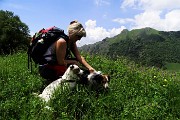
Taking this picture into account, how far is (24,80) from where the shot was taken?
27.2 ft

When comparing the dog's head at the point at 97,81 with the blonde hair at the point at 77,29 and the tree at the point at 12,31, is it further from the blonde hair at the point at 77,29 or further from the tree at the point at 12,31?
the tree at the point at 12,31

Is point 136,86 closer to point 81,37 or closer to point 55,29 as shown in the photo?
point 81,37

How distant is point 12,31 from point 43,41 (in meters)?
63.3

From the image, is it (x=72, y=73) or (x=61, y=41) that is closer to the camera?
(x=72, y=73)

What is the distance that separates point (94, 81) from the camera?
24.5 feet

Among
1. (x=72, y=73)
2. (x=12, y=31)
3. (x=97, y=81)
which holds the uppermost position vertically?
(x=12, y=31)

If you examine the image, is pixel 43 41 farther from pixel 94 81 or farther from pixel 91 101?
pixel 91 101

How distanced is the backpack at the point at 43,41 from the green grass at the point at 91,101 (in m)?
0.71

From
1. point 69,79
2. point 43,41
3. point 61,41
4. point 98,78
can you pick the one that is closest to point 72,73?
point 69,79

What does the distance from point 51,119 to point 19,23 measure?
67.5m

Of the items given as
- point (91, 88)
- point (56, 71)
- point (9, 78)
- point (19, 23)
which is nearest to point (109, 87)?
point (91, 88)

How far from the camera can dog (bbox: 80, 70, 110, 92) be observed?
740 cm

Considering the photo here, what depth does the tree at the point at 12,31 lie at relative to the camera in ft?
220

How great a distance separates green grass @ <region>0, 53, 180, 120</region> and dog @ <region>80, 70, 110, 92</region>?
208 mm
